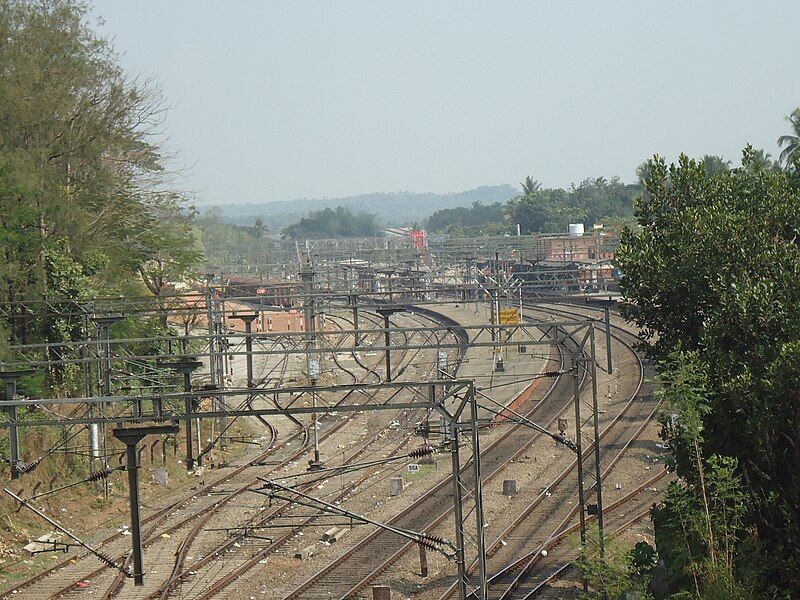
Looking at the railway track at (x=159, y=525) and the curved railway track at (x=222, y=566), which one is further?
the railway track at (x=159, y=525)

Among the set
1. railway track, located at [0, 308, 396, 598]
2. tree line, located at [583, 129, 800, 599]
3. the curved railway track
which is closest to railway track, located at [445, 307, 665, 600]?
tree line, located at [583, 129, 800, 599]

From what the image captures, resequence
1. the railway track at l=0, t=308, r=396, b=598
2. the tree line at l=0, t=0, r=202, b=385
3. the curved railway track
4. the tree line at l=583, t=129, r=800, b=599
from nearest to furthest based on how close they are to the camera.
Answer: the tree line at l=583, t=129, r=800, b=599
the curved railway track
the railway track at l=0, t=308, r=396, b=598
the tree line at l=0, t=0, r=202, b=385

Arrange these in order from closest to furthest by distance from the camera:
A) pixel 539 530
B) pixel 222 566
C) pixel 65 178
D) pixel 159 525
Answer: pixel 222 566 < pixel 539 530 < pixel 159 525 < pixel 65 178

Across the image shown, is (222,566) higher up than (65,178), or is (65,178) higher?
(65,178)

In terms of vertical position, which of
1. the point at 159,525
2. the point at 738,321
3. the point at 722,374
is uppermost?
the point at 738,321

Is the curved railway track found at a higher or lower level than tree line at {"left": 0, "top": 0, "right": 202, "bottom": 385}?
lower

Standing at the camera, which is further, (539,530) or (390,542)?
(539,530)

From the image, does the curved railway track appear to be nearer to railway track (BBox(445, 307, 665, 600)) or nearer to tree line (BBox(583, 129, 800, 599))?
railway track (BBox(445, 307, 665, 600))

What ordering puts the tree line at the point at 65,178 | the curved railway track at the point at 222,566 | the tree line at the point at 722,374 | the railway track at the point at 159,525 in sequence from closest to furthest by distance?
the tree line at the point at 722,374 → the curved railway track at the point at 222,566 → the railway track at the point at 159,525 → the tree line at the point at 65,178

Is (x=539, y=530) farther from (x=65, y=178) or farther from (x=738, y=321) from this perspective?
(x=65, y=178)

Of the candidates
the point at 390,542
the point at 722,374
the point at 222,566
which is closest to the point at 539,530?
the point at 390,542

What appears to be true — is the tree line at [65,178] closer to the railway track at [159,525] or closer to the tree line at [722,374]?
the railway track at [159,525]

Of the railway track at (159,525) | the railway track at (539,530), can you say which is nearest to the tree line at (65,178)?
the railway track at (159,525)

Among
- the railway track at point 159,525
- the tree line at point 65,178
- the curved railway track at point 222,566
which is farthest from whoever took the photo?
the tree line at point 65,178
